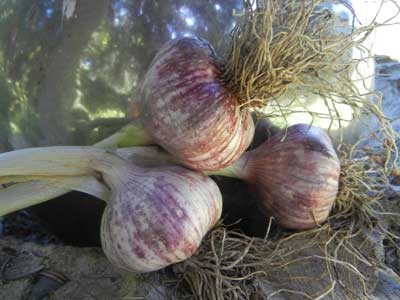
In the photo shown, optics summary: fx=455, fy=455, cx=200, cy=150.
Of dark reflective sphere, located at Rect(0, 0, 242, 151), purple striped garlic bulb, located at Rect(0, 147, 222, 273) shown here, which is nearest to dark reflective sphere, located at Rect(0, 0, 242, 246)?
dark reflective sphere, located at Rect(0, 0, 242, 151)

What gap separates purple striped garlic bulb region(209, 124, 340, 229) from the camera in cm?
69

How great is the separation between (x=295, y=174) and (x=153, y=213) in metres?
0.23

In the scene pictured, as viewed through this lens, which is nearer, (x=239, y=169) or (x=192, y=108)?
(x=192, y=108)

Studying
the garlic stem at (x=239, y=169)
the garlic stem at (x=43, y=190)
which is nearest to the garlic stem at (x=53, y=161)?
the garlic stem at (x=43, y=190)

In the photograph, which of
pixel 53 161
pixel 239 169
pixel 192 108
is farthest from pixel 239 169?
pixel 53 161

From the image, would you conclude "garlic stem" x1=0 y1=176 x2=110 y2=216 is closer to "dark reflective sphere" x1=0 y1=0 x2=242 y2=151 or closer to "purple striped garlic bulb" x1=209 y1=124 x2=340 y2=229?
"dark reflective sphere" x1=0 y1=0 x2=242 y2=151

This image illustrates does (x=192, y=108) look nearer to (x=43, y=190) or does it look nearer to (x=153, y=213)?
(x=153, y=213)

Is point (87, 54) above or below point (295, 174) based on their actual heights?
above

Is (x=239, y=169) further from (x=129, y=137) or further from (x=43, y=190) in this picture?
(x=43, y=190)

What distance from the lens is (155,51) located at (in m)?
0.70

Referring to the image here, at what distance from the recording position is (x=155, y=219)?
590 mm

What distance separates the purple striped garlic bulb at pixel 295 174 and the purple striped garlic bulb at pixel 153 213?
100mm

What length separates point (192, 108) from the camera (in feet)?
1.96

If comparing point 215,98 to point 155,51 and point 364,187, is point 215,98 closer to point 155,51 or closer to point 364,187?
point 155,51
